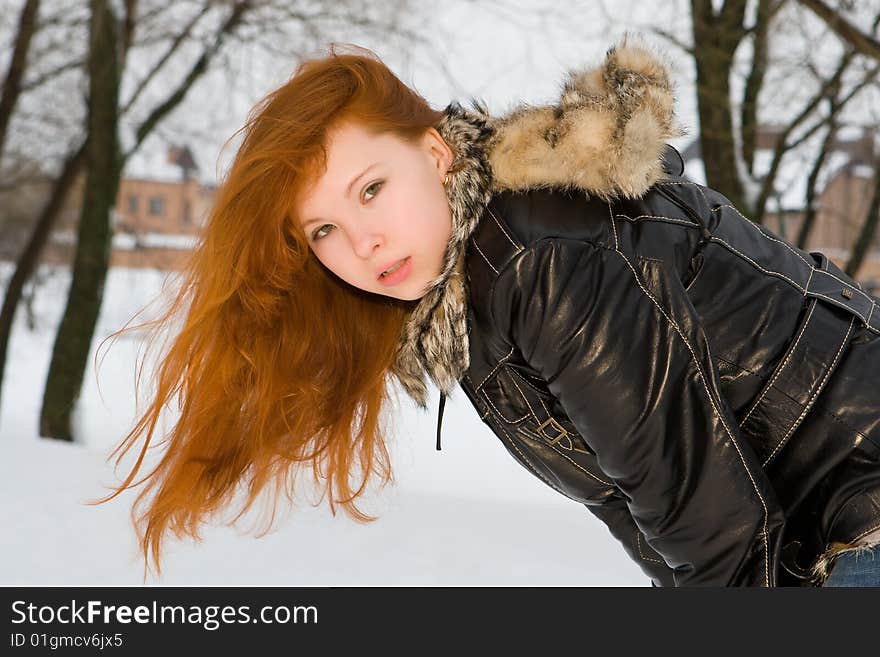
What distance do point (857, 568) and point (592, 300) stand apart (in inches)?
27.7

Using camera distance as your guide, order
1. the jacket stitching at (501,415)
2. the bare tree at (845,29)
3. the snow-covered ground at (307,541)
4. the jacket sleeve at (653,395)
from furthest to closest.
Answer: the bare tree at (845,29) < the snow-covered ground at (307,541) < the jacket stitching at (501,415) < the jacket sleeve at (653,395)

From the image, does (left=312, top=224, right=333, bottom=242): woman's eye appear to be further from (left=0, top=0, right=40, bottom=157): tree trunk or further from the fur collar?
(left=0, top=0, right=40, bottom=157): tree trunk

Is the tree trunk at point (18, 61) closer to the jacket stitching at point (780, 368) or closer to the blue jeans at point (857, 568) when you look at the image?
the jacket stitching at point (780, 368)

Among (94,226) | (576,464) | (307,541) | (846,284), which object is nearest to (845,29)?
(846,284)

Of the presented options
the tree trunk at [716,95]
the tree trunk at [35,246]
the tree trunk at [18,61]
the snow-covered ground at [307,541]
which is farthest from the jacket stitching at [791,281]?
the tree trunk at [35,246]

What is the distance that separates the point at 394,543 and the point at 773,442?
2.21 m

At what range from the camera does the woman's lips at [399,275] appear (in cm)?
185

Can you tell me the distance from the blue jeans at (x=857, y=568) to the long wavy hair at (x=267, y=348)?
1111 mm

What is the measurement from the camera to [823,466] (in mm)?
1688

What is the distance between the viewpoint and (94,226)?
7.78 metres

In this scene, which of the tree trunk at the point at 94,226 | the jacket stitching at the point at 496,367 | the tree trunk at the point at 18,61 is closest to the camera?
the jacket stitching at the point at 496,367

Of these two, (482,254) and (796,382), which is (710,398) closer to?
(796,382)

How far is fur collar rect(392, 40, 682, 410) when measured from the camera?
1711mm

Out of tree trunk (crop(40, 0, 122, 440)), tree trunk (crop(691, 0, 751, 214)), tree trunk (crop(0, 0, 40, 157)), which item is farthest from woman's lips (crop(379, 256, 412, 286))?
tree trunk (crop(0, 0, 40, 157))
